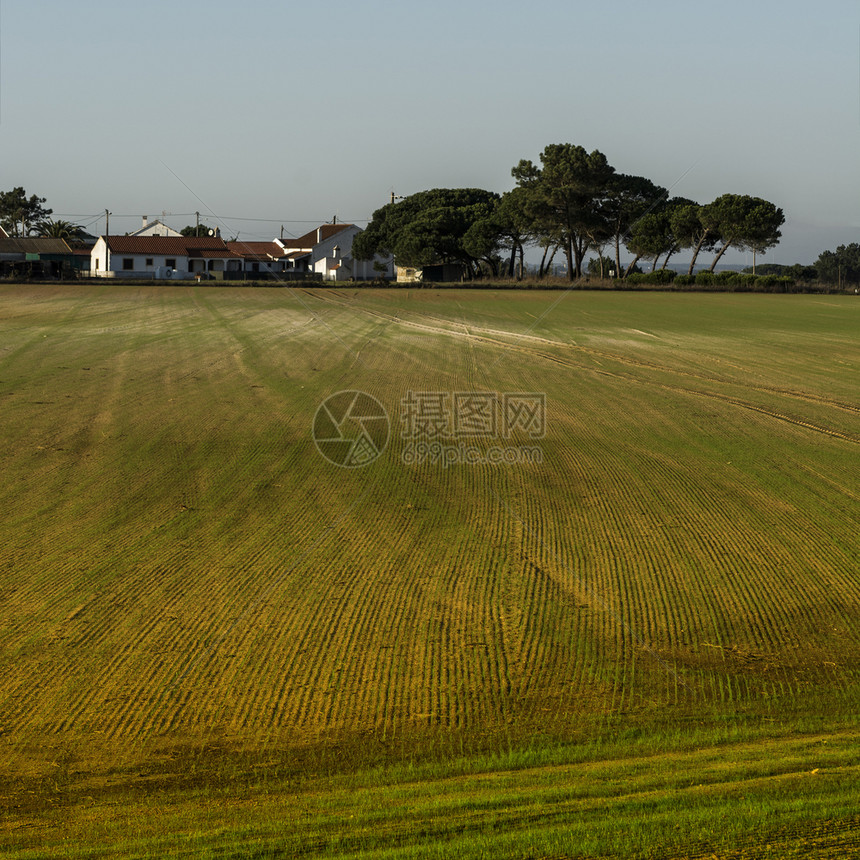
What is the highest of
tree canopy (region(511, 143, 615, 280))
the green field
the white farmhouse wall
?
tree canopy (region(511, 143, 615, 280))

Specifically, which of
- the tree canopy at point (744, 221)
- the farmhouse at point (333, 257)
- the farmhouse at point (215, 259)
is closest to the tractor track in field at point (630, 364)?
the tree canopy at point (744, 221)

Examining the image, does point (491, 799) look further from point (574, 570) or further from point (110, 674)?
point (574, 570)

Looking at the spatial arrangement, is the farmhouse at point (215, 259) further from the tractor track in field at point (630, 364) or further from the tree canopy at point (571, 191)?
the tractor track in field at point (630, 364)

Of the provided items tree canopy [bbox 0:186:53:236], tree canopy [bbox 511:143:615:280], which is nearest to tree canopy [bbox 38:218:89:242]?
tree canopy [bbox 0:186:53:236]

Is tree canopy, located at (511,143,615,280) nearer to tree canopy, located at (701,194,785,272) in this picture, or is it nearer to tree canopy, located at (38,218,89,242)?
tree canopy, located at (701,194,785,272)

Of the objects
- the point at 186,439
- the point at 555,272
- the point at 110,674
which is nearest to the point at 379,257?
the point at 555,272

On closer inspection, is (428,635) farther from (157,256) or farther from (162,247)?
(162,247)

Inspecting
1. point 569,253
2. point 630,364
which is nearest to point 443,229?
point 569,253
